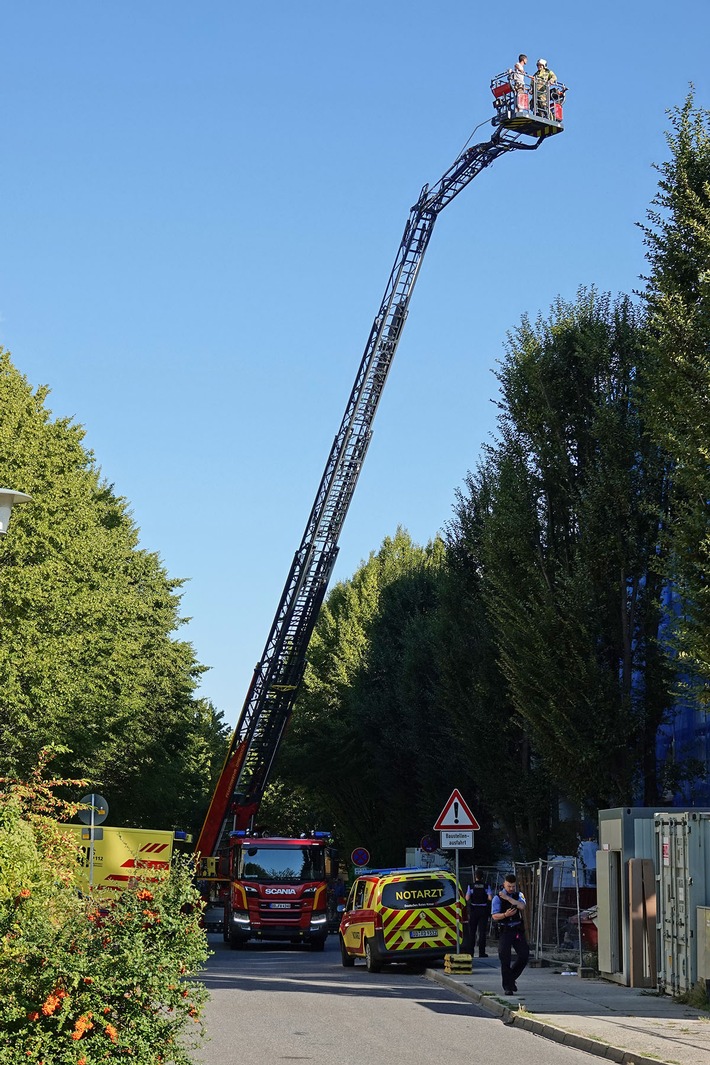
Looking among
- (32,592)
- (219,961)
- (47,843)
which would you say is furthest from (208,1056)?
(32,592)

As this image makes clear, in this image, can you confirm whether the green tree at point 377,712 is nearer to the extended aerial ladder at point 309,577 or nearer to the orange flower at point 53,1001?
the extended aerial ladder at point 309,577

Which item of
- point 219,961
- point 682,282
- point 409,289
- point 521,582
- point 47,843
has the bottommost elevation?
point 219,961

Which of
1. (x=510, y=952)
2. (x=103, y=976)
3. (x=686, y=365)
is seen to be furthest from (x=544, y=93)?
(x=103, y=976)

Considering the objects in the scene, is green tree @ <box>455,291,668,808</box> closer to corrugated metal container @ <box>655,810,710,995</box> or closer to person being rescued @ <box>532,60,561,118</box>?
person being rescued @ <box>532,60,561,118</box>

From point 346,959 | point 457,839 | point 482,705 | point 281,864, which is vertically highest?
point 482,705

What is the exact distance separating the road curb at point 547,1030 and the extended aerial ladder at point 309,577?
15.5 metres

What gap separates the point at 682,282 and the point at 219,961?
1566 cm

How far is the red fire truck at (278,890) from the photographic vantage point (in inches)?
1258

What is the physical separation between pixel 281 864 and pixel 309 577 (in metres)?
7.19

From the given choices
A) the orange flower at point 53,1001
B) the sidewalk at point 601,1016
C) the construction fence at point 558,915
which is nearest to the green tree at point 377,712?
the construction fence at point 558,915

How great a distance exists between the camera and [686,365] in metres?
18.1

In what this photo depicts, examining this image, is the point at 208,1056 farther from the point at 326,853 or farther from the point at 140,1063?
the point at 326,853

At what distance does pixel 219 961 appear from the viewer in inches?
1059

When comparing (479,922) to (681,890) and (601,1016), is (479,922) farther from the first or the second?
(601,1016)
